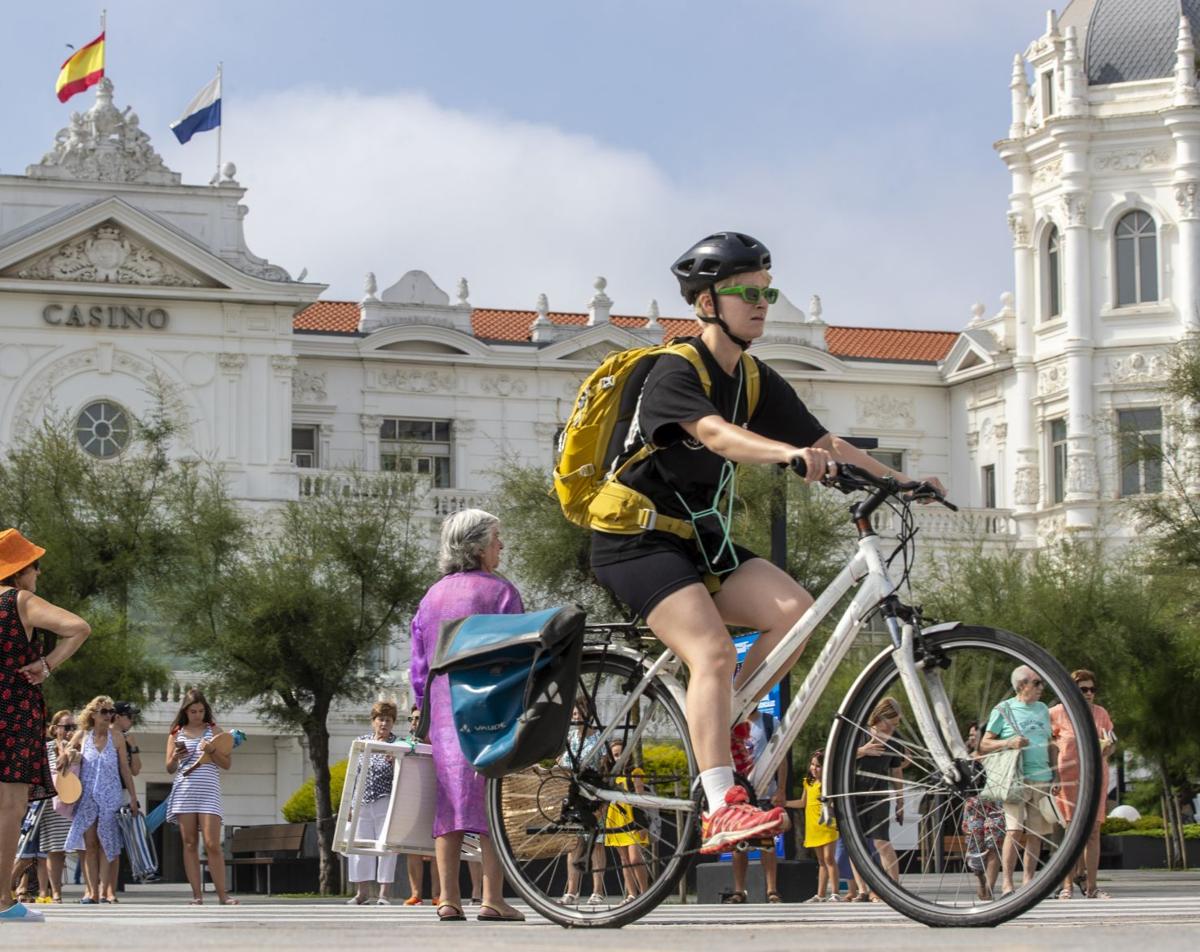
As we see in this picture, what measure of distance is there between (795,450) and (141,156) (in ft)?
152

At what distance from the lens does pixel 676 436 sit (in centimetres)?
746

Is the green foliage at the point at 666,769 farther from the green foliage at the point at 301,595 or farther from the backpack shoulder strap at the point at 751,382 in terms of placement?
the green foliage at the point at 301,595

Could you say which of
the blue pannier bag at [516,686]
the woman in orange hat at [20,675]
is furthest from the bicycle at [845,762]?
the woman in orange hat at [20,675]

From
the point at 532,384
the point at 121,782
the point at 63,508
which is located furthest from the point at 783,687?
the point at 532,384

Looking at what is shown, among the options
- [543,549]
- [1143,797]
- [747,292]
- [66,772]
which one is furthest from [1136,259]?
[747,292]

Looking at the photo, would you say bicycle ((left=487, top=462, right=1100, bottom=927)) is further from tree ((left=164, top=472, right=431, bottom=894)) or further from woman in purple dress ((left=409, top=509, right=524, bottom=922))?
tree ((left=164, top=472, right=431, bottom=894))

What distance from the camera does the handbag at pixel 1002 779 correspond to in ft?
21.9

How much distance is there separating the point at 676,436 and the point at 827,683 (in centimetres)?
93

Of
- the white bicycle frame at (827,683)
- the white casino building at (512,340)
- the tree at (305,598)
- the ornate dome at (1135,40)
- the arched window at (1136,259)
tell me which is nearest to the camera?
the white bicycle frame at (827,683)

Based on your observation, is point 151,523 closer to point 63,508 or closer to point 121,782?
point 63,508

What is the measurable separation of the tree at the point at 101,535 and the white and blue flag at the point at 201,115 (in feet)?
47.3

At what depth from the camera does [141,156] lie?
51344 millimetres

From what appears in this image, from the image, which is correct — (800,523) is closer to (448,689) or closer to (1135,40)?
(1135,40)

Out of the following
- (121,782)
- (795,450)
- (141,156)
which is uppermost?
(141,156)
